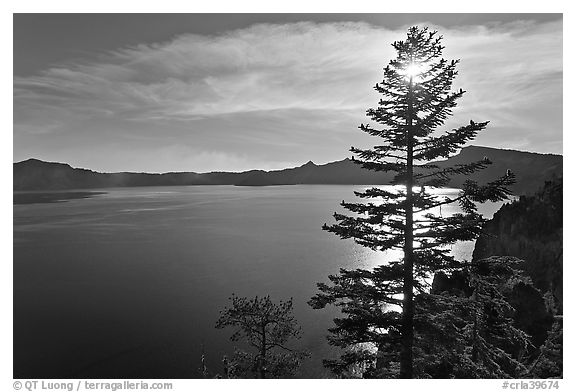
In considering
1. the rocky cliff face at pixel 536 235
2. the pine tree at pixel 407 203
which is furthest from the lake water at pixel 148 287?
the rocky cliff face at pixel 536 235

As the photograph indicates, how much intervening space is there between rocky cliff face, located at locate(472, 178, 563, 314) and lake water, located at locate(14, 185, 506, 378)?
567 inches

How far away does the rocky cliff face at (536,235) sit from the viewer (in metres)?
38.2

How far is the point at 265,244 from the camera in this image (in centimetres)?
6688

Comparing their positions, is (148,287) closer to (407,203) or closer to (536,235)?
(407,203)

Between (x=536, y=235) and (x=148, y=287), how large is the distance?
4788cm

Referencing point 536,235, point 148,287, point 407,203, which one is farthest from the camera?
point 536,235

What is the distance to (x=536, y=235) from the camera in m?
43.6

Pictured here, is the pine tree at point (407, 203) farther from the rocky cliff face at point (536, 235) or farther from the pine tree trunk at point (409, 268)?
the rocky cliff face at point (536, 235)

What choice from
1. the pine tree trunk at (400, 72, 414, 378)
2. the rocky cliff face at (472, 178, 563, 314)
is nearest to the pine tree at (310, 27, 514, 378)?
the pine tree trunk at (400, 72, 414, 378)

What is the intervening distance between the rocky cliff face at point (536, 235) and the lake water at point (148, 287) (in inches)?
567

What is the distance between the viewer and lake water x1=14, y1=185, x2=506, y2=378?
86.5 feet

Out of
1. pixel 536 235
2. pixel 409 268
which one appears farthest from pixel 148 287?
pixel 536 235
